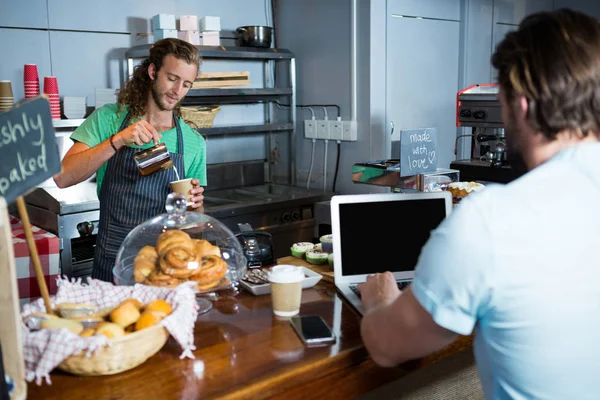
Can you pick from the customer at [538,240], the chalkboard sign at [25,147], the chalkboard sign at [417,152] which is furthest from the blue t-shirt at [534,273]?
the chalkboard sign at [417,152]

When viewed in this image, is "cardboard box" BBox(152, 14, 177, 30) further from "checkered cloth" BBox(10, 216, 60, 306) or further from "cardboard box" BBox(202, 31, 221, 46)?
"checkered cloth" BBox(10, 216, 60, 306)

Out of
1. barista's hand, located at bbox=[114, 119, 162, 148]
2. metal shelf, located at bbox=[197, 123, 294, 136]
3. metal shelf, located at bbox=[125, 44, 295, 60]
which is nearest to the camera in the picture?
barista's hand, located at bbox=[114, 119, 162, 148]

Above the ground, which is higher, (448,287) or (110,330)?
(448,287)

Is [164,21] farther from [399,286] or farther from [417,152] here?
[399,286]

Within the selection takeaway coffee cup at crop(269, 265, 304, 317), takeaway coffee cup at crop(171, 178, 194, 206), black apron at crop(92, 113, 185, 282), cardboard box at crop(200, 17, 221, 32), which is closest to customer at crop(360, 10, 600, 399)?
takeaway coffee cup at crop(269, 265, 304, 317)

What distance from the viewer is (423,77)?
459 centimetres

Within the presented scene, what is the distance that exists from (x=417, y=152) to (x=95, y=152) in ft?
4.30

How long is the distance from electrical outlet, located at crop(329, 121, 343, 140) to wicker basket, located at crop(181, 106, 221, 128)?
84 centimetres

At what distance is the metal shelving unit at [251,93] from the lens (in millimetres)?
3924

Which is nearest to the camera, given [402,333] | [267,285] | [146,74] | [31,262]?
[402,333]

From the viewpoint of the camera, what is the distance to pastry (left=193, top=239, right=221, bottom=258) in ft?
5.64

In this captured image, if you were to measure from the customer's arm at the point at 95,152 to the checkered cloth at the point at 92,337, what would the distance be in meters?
0.74

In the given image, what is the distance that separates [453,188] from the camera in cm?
274

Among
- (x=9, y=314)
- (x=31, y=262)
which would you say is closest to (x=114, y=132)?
(x=31, y=262)
